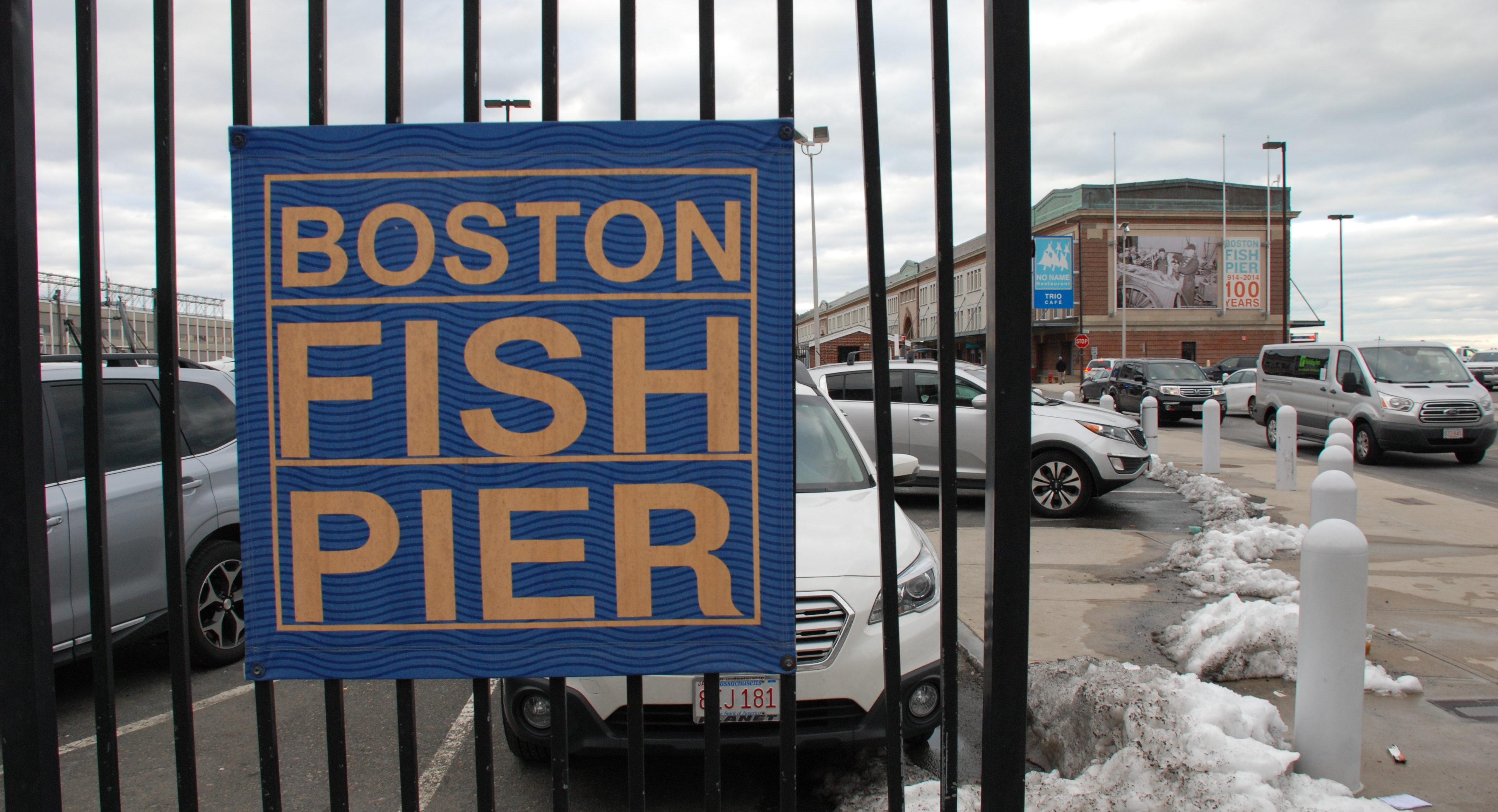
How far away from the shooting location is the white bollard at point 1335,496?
4.67 metres

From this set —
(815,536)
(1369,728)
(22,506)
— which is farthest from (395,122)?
(1369,728)

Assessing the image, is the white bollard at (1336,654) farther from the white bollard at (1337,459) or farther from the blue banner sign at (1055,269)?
the blue banner sign at (1055,269)

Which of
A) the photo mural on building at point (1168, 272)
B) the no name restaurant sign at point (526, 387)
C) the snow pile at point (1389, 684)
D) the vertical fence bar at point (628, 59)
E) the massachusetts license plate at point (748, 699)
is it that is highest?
the photo mural on building at point (1168, 272)

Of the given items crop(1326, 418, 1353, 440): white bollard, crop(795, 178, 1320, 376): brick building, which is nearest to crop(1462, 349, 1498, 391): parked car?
crop(795, 178, 1320, 376): brick building

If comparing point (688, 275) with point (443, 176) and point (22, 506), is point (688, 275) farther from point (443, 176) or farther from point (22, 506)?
point (22, 506)

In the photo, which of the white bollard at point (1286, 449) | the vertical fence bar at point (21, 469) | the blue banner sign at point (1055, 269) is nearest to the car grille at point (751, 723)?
the vertical fence bar at point (21, 469)

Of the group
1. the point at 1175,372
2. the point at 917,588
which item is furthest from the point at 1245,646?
the point at 1175,372

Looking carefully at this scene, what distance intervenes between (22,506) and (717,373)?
1.31m

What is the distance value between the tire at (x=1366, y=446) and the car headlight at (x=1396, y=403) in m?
0.42

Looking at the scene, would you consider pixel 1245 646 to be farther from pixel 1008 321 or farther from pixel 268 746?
pixel 268 746

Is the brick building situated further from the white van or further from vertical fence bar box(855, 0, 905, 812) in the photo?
vertical fence bar box(855, 0, 905, 812)

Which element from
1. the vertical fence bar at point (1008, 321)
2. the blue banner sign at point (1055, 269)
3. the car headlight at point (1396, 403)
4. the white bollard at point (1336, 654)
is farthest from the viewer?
the blue banner sign at point (1055, 269)

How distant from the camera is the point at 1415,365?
46.5 feet

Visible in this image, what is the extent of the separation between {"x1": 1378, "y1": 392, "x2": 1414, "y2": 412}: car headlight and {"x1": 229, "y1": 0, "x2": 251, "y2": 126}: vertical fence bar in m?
16.2
